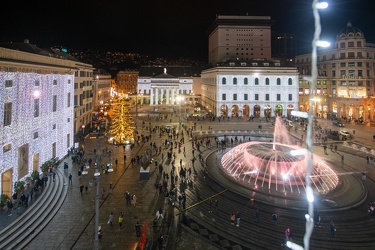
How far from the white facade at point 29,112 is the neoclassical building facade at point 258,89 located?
46963 mm

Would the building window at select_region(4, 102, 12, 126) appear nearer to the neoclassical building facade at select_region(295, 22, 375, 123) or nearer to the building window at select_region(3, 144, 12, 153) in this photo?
the building window at select_region(3, 144, 12, 153)

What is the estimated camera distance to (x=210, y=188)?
26125mm

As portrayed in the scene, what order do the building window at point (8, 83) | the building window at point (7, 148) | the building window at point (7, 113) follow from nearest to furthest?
the building window at point (7, 148)
the building window at point (7, 113)
the building window at point (8, 83)

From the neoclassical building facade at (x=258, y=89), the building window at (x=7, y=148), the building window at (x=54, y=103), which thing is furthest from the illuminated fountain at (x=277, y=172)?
the neoclassical building facade at (x=258, y=89)

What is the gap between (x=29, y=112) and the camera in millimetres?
25484

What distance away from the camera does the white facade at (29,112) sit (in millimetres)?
21719

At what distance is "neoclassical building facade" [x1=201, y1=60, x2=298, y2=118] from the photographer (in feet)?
243

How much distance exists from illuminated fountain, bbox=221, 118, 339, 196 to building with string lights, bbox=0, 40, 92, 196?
19116 mm

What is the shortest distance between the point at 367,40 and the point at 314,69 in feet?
286

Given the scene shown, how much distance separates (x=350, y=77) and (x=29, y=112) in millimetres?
71339

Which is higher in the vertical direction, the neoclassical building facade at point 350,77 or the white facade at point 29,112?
the neoclassical building facade at point 350,77

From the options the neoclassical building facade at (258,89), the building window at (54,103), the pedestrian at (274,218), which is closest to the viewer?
the pedestrian at (274,218)

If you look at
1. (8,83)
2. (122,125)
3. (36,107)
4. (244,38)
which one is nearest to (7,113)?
(8,83)

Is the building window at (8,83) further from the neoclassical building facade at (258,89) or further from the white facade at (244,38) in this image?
the white facade at (244,38)
